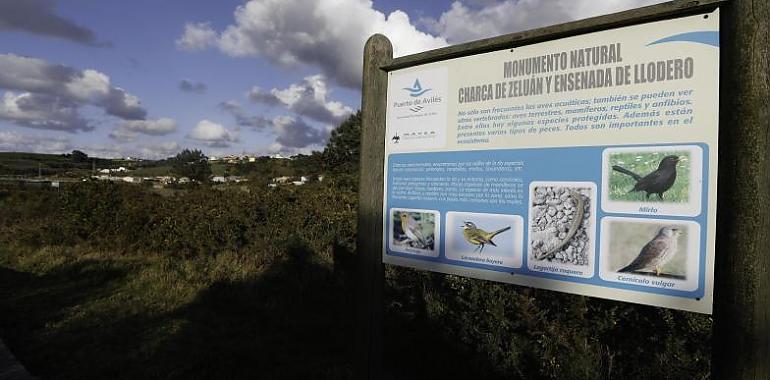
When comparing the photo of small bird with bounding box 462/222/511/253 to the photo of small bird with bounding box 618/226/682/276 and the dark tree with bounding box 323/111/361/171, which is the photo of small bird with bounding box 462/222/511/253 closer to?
the photo of small bird with bounding box 618/226/682/276

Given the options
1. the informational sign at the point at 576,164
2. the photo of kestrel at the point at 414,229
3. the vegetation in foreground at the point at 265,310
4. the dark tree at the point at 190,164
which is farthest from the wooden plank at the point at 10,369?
the dark tree at the point at 190,164

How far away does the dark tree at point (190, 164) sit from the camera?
24.8m

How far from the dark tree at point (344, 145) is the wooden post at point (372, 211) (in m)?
15.5

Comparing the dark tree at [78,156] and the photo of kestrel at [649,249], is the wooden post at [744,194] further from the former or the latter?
the dark tree at [78,156]

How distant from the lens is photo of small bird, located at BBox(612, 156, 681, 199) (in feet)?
6.01

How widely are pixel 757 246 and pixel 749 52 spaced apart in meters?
0.67

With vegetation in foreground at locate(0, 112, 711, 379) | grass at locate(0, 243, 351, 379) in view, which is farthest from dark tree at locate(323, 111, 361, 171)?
grass at locate(0, 243, 351, 379)

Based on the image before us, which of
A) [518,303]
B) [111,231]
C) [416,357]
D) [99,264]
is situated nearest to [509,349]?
[518,303]

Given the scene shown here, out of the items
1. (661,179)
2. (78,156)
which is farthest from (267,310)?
(78,156)

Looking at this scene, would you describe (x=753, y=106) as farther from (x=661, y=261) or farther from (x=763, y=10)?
(x=661, y=261)

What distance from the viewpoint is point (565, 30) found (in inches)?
83.9

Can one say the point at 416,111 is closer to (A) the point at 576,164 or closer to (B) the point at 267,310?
(A) the point at 576,164

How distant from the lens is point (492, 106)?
2.36 metres

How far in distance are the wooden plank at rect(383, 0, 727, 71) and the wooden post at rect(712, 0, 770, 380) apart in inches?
5.8
